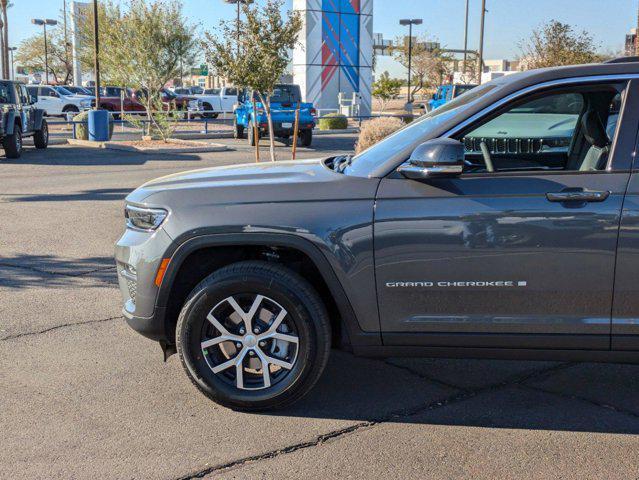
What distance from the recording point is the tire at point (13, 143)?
19750 millimetres

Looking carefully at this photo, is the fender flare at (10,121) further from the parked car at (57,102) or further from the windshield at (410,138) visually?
the parked car at (57,102)

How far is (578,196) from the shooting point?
383 cm

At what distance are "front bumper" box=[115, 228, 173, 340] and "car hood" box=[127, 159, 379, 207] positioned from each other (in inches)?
8.1

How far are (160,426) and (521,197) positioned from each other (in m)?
2.17

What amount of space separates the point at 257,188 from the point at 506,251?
51.9 inches

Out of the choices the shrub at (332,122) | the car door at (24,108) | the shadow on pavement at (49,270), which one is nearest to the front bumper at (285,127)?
the car door at (24,108)

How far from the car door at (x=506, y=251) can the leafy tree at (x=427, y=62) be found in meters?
63.2

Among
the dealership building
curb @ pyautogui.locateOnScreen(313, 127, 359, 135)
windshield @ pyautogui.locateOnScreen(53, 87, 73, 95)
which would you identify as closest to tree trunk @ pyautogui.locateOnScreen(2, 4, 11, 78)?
windshield @ pyautogui.locateOnScreen(53, 87, 73, 95)

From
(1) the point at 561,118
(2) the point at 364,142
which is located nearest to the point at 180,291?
(1) the point at 561,118

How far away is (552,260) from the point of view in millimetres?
3859

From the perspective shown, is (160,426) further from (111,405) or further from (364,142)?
(364,142)

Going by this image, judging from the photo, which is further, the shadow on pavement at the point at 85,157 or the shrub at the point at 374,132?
the shadow on pavement at the point at 85,157

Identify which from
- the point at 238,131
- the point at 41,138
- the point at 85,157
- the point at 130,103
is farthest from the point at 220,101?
the point at 85,157

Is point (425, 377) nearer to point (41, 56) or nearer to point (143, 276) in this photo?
point (143, 276)
